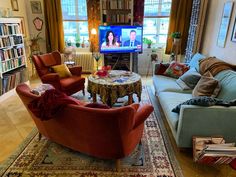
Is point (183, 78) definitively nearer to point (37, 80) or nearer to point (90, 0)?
point (90, 0)

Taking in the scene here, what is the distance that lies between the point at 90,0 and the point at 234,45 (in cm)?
357

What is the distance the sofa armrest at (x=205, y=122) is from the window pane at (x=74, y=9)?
168 inches

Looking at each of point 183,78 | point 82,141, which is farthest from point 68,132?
point 183,78

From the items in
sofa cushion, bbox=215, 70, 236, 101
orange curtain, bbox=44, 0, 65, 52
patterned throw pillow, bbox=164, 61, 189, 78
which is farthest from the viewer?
orange curtain, bbox=44, 0, 65, 52

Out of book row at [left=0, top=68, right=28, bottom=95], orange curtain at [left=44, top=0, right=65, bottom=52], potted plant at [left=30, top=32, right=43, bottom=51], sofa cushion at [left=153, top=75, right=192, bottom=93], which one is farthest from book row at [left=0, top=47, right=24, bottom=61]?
sofa cushion at [left=153, top=75, right=192, bottom=93]

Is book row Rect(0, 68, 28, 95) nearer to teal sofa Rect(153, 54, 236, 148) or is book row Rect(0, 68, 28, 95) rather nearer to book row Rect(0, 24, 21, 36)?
book row Rect(0, 24, 21, 36)

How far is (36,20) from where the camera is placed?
500cm

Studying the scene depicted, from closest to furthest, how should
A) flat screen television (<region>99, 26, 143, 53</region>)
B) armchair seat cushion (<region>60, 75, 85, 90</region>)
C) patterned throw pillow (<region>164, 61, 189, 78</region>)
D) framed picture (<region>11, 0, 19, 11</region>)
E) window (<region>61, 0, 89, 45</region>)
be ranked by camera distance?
armchair seat cushion (<region>60, 75, 85, 90</region>)
patterned throw pillow (<region>164, 61, 189, 78</region>)
framed picture (<region>11, 0, 19, 11</region>)
flat screen television (<region>99, 26, 143, 53</region>)
window (<region>61, 0, 89, 45</region>)

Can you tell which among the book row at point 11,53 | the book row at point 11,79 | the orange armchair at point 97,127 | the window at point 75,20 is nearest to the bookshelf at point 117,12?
the window at point 75,20

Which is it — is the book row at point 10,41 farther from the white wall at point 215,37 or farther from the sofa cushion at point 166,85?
the white wall at point 215,37

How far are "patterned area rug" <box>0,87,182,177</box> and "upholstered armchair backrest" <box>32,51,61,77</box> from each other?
161cm

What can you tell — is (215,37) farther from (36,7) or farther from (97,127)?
(36,7)

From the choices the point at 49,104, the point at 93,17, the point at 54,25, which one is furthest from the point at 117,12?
the point at 49,104

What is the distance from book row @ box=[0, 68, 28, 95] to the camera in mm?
3568
